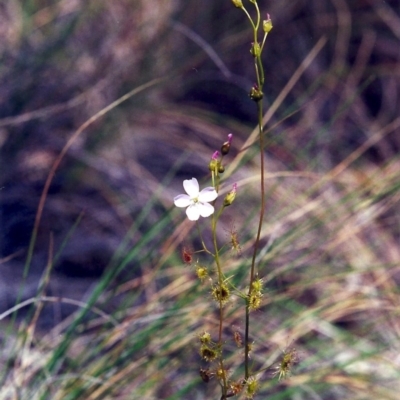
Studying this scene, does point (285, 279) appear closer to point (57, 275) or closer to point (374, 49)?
point (57, 275)

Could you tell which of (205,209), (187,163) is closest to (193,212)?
(205,209)

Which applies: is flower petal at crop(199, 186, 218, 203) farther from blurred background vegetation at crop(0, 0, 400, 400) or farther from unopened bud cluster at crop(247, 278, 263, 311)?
blurred background vegetation at crop(0, 0, 400, 400)

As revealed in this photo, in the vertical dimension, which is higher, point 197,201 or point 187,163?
point 187,163

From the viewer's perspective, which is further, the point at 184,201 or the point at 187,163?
the point at 187,163

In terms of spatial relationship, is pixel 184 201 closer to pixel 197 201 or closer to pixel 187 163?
pixel 197 201
